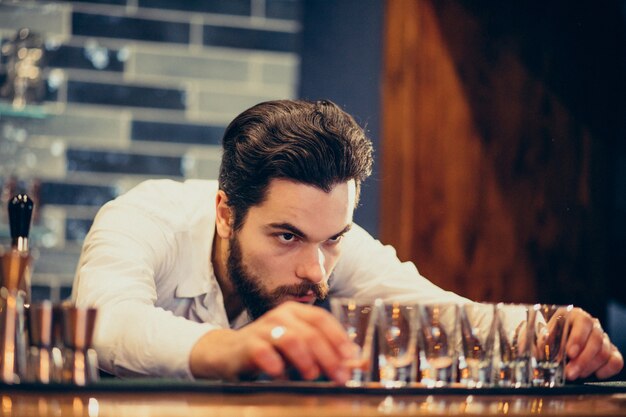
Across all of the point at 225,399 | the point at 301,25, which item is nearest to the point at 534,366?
the point at 225,399

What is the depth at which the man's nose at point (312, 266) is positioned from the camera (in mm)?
2428

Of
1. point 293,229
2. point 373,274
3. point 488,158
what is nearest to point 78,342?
point 293,229

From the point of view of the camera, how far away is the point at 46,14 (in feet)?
12.4

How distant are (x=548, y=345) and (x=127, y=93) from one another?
8.17ft

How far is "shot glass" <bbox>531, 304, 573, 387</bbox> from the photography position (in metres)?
1.79

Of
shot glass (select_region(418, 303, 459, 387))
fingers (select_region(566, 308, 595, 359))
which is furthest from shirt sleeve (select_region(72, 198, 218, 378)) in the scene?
fingers (select_region(566, 308, 595, 359))

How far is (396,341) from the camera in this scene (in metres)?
1.66

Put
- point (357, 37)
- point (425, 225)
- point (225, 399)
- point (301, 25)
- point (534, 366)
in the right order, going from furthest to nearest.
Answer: point (301, 25) → point (357, 37) → point (425, 225) → point (534, 366) → point (225, 399)

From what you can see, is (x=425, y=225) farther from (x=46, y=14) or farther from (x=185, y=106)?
(x=46, y=14)

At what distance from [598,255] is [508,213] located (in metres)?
0.43

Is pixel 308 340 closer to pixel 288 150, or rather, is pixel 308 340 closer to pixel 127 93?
pixel 288 150

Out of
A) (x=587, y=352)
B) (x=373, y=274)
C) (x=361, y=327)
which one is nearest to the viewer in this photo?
(x=361, y=327)

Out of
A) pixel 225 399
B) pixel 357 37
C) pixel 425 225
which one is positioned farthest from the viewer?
pixel 357 37

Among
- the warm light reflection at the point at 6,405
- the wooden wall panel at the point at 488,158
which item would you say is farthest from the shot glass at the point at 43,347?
Result: the wooden wall panel at the point at 488,158
